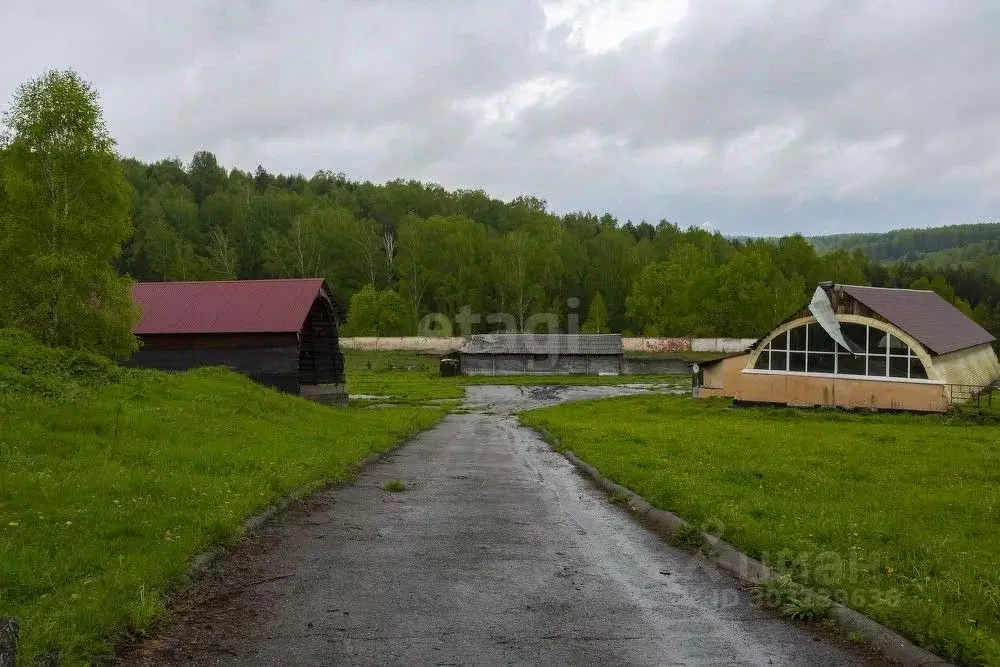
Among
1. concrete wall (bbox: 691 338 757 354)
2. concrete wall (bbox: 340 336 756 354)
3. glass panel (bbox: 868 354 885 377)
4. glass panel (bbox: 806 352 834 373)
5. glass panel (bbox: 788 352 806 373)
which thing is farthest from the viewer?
concrete wall (bbox: 691 338 757 354)

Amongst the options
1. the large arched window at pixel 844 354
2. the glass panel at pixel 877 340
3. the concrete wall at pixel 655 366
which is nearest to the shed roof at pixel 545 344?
the concrete wall at pixel 655 366

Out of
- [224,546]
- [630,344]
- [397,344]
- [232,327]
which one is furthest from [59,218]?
[630,344]

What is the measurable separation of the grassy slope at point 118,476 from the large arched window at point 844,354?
22771 millimetres

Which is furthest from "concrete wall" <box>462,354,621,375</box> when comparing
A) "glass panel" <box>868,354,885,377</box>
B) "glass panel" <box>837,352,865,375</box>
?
"glass panel" <box>868,354,885,377</box>

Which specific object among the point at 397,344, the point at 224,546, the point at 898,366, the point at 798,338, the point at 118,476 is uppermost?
the point at 397,344

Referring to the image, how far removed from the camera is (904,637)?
6.18 m

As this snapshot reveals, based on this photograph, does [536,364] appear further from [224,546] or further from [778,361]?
[224,546]

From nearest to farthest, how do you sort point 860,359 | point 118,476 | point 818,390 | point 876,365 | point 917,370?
point 118,476 < point 917,370 < point 876,365 < point 860,359 < point 818,390

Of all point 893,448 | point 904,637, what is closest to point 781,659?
point 904,637

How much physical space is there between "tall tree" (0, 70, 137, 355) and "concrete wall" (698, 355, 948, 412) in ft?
94.2

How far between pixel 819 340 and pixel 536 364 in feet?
127

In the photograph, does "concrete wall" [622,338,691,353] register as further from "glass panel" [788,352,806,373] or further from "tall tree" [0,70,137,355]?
"tall tree" [0,70,137,355]

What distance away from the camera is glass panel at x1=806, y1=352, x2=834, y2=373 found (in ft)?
120

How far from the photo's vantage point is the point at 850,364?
35719 millimetres
